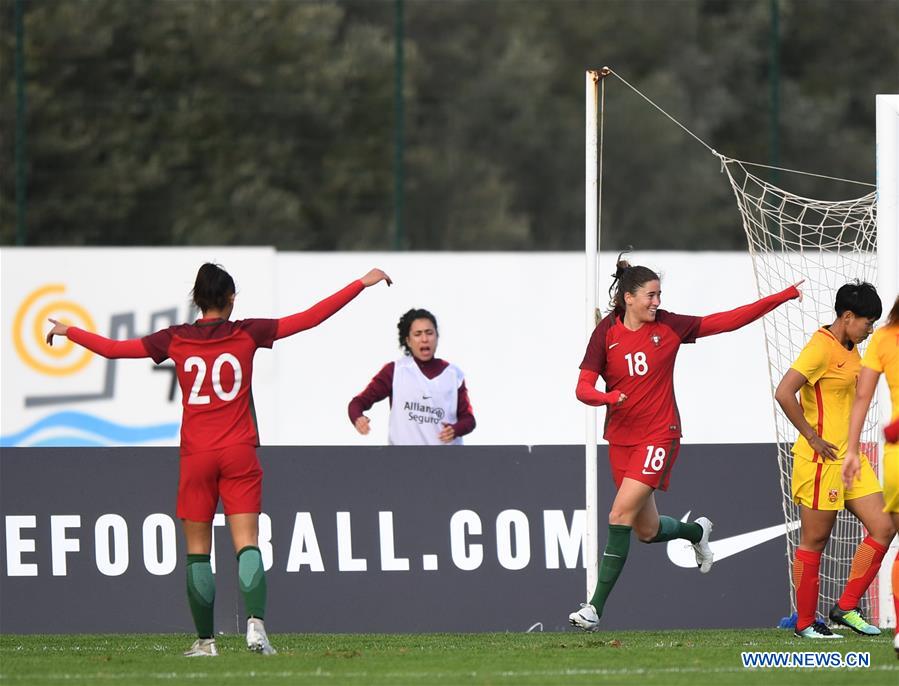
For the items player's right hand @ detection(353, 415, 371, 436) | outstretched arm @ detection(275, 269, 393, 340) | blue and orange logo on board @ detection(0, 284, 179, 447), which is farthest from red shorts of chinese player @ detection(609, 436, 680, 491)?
blue and orange logo on board @ detection(0, 284, 179, 447)

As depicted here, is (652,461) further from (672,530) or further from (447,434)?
(447,434)

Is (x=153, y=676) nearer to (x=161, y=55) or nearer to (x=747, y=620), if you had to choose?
(x=747, y=620)

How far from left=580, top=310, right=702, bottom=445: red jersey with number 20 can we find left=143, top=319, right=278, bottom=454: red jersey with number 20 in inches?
73.6

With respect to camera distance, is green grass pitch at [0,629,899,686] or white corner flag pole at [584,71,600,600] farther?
white corner flag pole at [584,71,600,600]

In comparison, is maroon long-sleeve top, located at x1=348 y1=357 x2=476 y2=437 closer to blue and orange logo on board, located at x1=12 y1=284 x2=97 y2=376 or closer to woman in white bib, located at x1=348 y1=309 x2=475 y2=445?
woman in white bib, located at x1=348 y1=309 x2=475 y2=445

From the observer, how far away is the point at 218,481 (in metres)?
8.00

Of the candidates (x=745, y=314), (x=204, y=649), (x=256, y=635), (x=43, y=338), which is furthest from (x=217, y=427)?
(x=43, y=338)

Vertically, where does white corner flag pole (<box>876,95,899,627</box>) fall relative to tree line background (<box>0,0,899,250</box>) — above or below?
below

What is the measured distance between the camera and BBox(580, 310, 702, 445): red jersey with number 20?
8688 mm

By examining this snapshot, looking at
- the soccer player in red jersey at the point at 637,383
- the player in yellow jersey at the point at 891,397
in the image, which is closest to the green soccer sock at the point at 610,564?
the soccer player in red jersey at the point at 637,383

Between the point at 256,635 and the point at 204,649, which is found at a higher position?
the point at 256,635

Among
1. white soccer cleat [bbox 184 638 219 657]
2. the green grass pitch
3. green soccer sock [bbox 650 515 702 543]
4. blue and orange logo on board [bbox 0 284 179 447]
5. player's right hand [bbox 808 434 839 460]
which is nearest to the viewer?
the green grass pitch

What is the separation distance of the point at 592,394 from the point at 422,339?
2.91 m

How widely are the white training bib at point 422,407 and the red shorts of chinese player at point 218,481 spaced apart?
3.15 metres
